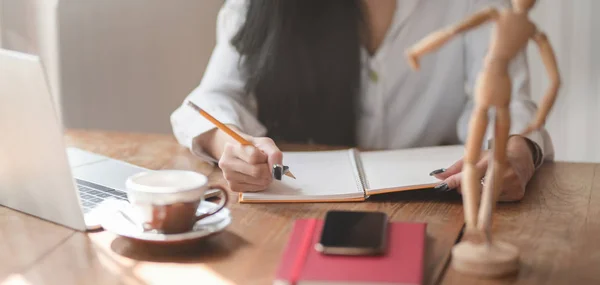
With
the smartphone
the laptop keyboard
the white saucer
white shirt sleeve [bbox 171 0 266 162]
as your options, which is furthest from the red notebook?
white shirt sleeve [bbox 171 0 266 162]

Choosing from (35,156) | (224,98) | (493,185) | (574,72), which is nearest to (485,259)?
(493,185)

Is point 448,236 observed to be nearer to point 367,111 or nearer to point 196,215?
point 196,215

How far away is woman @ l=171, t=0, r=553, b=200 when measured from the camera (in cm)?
164

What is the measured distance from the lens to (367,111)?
1.73 meters

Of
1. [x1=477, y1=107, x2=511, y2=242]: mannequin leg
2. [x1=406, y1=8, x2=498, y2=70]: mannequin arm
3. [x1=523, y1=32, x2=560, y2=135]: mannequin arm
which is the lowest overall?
[x1=477, y1=107, x2=511, y2=242]: mannequin leg

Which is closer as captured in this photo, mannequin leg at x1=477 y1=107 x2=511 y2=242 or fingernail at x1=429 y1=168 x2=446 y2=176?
mannequin leg at x1=477 y1=107 x2=511 y2=242

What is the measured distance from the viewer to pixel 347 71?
5.53 ft

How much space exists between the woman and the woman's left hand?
40cm

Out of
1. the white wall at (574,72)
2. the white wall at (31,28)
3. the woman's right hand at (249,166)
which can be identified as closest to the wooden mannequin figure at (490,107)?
the woman's right hand at (249,166)

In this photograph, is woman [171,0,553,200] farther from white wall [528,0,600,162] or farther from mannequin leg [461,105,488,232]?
mannequin leg [461,105,488,232]

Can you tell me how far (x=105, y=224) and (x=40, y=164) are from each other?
12 centimetres

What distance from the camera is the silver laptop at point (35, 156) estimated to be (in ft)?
2.99

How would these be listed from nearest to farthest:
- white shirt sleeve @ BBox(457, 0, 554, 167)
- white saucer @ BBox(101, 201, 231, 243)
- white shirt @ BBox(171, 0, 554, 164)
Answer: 1. white saucer @ BBox(101, 201, 231, 243)
2. white shirt sleeve @ BBox(457, 0, 554, 167)
3. white shirt @ BBox(171, 0, 554, 164)

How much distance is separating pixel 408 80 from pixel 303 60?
24 centimetres
